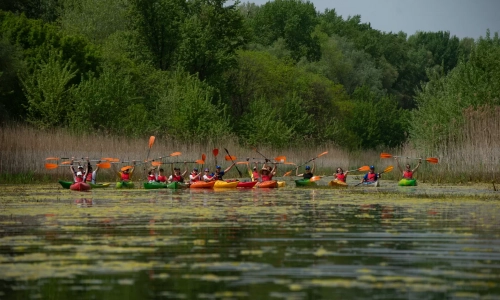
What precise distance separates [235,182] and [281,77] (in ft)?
149

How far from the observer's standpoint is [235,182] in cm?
3581

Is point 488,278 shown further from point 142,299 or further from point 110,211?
point 110,211

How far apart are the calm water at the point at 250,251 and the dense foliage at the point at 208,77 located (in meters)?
22.9

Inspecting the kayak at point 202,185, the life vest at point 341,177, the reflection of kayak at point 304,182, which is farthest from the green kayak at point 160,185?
the life vest at point 341,177

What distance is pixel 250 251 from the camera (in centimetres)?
1412

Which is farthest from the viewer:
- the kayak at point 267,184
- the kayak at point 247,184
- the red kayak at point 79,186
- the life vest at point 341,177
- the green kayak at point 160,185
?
the life vest at point 341,177

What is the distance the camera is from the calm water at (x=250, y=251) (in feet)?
36.0

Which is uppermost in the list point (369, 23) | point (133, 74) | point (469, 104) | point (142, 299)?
point (369, 23)

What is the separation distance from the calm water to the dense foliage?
75.0ft

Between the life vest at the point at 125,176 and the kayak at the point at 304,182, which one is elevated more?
the life vest at the point at 125,176

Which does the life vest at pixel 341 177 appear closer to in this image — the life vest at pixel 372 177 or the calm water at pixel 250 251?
the life vest at pixel 372 177

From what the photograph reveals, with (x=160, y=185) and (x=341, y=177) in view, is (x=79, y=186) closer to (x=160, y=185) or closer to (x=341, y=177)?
(x=160, y=185)

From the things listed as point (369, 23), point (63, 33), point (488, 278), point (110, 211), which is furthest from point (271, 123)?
point (369, 23)

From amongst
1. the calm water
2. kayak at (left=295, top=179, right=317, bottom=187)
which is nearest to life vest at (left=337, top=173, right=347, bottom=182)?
kayak at (left=295, top=179, right=317, bottom=187)
